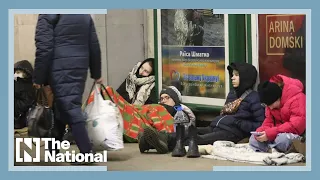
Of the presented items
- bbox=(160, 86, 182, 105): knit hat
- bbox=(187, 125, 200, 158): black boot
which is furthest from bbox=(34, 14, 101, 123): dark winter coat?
bbox=(187, 125, 200, 158): black boot

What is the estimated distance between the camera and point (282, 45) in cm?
1002

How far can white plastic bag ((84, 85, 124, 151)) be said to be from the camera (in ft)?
32.6

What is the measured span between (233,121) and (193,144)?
0.36m

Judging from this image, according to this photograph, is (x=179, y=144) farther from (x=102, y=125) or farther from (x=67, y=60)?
(x=67, y=60)

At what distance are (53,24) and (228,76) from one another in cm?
138

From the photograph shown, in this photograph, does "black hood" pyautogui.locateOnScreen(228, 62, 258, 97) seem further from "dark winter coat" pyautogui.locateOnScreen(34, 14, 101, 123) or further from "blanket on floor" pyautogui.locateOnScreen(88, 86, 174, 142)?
"dark winter coat" pyautogui.locateOnScreen(34, 14, 101, 123)

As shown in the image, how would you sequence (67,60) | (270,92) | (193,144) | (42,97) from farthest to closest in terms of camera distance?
(193,144) < (270,92) < (42,97) < (67,60)

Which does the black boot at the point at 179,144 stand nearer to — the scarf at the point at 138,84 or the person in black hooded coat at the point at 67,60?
the scarf at the point at 138,84

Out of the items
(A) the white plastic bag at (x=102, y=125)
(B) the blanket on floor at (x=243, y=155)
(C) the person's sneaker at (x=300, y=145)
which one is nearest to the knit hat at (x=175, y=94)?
(B) the blanket on floor at (x=243, y=155)

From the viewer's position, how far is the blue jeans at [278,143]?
10.00 m

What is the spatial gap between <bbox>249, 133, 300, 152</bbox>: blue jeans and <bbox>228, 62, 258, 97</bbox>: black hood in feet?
1.29

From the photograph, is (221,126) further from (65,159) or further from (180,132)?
(65,159)

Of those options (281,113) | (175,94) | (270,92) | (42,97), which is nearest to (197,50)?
(175,94)

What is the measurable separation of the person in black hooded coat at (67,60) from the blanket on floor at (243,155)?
97cm
